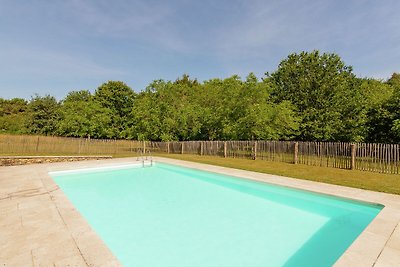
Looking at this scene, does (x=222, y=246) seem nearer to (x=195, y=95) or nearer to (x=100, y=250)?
(x=100, y=250)

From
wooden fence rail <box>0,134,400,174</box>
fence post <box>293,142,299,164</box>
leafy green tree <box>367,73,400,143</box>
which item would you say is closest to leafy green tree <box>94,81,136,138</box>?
wooden fence rail <box>0,134,400,174</box>

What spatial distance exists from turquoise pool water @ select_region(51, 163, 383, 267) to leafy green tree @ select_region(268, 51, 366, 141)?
18592mm

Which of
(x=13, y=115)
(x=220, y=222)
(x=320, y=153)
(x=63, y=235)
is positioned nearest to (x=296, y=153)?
(x=320, y=153)

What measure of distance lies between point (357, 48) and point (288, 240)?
2522cm

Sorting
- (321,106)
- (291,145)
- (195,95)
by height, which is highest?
(195,95)

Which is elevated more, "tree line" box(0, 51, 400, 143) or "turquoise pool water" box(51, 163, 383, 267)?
"tree line" box(0, 51, 400, 143)

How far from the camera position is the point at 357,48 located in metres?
24.3

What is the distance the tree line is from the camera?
22.9 metres

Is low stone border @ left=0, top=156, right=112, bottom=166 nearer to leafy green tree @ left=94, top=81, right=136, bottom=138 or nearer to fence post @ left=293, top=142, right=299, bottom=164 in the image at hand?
fence post @ left=293, top=142, right=299, bottom=164

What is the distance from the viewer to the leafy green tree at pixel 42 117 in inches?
1570

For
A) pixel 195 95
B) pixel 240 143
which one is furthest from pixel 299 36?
pixel 195 95

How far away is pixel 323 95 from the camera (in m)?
27.3

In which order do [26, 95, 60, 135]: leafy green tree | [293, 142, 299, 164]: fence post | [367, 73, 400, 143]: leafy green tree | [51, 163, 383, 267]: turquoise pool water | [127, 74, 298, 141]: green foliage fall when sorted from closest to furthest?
[51, 163, 383, 267]: turquoise pool water, [293, 142, 299, 164]: fence post, [367, 73, 400, 143]: leafy green tree, [127, 74, 298, 141]: green foliage, [26, 95, 60, 135]: leafy green tree

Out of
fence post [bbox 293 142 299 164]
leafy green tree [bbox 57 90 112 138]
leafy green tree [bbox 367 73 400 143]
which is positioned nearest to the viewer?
fence post [bbox 293 142 299 164]
